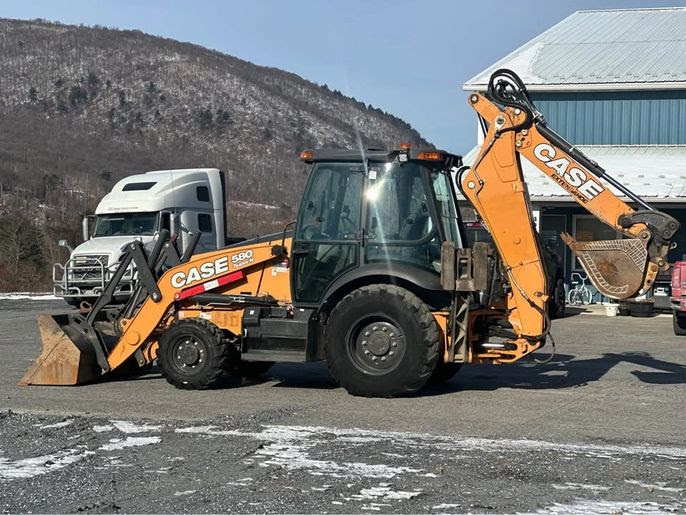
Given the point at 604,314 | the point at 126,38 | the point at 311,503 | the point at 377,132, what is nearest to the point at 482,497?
the point at 311,503

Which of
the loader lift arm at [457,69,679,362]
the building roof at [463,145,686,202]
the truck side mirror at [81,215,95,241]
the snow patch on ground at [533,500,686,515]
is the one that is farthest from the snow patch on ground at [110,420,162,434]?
the building roof at [463,145,686,202]

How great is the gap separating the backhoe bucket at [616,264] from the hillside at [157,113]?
82936mm

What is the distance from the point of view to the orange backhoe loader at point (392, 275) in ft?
33.4

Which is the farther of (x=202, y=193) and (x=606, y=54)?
(x=606, y=54)

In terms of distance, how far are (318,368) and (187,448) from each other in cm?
509

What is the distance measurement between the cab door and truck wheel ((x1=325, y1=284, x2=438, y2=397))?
0.45 metres

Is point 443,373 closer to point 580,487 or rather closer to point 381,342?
point 381,342

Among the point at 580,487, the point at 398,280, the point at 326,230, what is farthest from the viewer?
the point at 326,230

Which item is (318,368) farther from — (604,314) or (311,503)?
(604,314)

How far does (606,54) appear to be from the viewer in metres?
29.8

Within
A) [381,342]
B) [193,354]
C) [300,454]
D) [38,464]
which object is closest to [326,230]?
[381,342]

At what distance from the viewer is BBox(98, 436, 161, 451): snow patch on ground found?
8031mm

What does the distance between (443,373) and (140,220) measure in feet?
42.7

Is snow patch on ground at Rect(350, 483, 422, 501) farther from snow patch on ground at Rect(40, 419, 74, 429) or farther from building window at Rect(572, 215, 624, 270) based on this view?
building window at Rect(572, 215, 624, 270)
